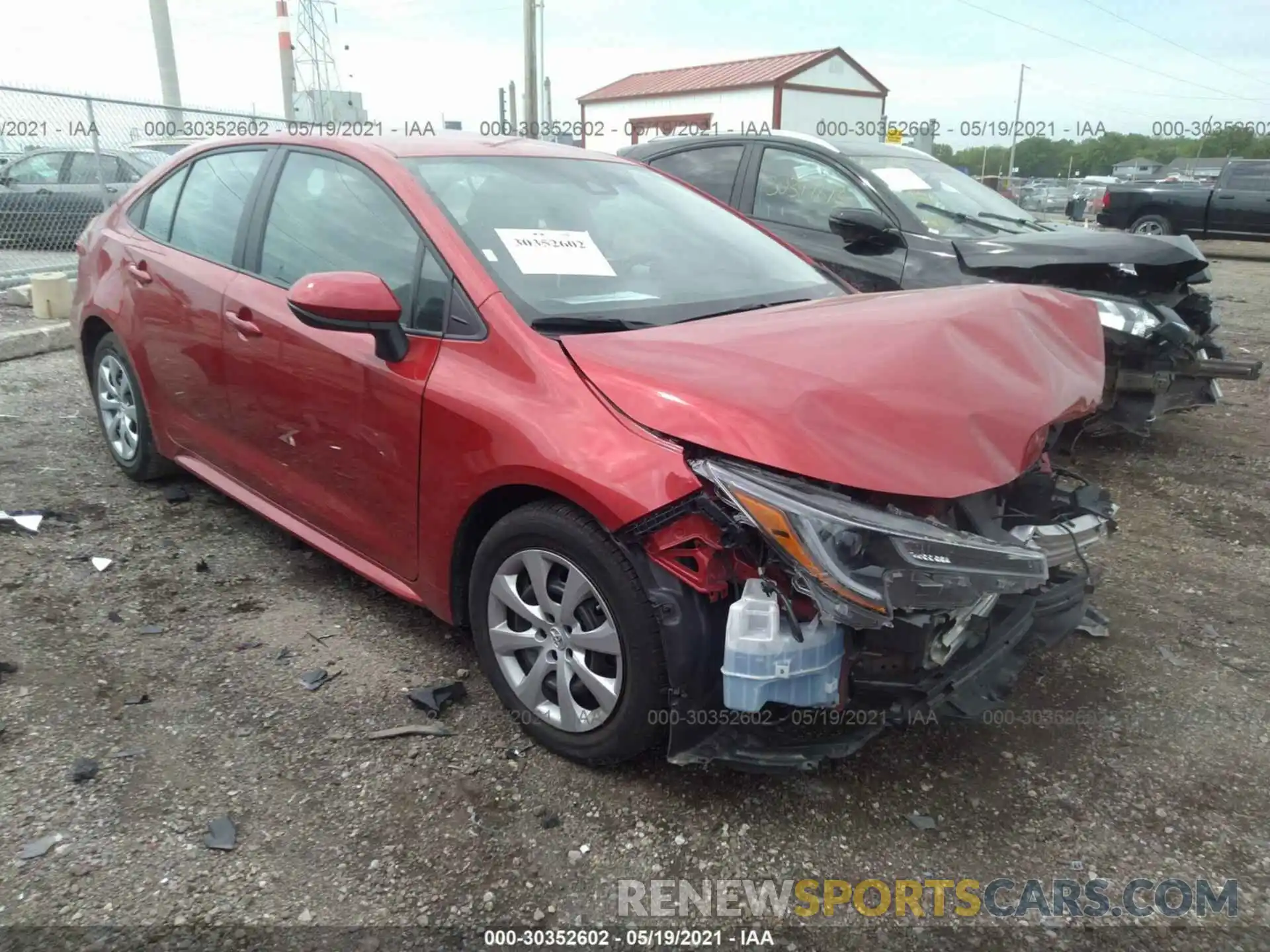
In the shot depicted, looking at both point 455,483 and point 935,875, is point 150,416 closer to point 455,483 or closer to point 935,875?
point 455,483

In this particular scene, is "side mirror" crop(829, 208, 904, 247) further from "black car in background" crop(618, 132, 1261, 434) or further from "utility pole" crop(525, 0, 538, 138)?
"utility pole" crop(525, 0, 538, 138)

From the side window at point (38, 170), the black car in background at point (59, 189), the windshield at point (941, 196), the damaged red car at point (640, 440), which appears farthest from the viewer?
the side window at point (38, 170)

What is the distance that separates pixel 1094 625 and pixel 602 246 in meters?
2.11

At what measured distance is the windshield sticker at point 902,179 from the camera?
565cm

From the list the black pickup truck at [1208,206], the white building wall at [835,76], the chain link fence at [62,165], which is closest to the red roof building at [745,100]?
the white building wall at [835,76]

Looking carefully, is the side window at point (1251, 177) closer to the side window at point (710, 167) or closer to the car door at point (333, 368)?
the side window at point (710, 167)

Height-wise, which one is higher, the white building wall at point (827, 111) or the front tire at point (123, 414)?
the white building wall at point (827, 111)

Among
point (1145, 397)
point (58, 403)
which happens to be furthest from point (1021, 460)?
point (58, 403)

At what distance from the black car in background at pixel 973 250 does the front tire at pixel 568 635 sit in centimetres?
316

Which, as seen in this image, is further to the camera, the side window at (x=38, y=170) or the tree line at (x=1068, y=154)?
the tree line at (x=1068, y=154)

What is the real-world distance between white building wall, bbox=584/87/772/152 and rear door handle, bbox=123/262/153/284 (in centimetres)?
2414

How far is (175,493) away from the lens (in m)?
4.41

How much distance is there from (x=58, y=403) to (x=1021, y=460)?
5.83 m

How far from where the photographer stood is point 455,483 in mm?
2602
